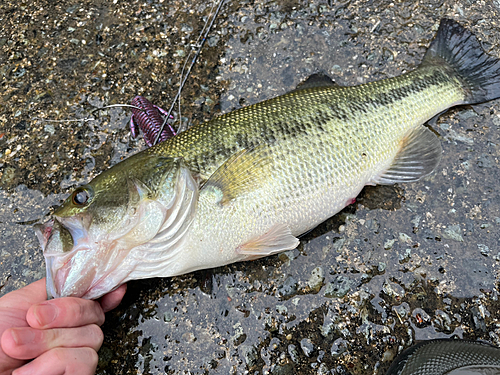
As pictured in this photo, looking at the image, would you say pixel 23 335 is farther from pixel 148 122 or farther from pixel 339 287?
pixel 339 287

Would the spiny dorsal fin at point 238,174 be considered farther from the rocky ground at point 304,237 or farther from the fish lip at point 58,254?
the fish lip at point 58,254

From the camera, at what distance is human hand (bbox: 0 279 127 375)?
1.79 metres

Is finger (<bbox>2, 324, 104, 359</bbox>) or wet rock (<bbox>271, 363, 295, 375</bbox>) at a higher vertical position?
finger (<bbox>2, 324, 104, 359</bbox>)

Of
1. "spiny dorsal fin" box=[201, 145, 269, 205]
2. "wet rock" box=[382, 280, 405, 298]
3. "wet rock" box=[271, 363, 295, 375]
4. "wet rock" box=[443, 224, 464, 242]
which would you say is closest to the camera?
"spiny dorsal fin" box=[201, 145, 269, 205]

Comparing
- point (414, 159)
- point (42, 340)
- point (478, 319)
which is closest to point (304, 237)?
point (414, 159)

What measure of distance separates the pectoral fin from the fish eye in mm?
1006

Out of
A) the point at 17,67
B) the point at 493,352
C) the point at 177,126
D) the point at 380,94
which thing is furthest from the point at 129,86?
the point at 493,352

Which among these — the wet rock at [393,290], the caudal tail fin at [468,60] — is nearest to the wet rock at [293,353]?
the wet rock at [393,290]

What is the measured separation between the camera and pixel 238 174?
2.27 m

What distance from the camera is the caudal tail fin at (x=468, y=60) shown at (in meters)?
3.03

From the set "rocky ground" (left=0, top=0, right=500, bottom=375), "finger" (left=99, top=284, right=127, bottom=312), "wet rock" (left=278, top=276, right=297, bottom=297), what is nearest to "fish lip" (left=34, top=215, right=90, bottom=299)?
"finger" (left=99, top=284, right=127, bottom=312)

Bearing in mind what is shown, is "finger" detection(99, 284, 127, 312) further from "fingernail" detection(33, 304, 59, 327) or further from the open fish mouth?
"fingernail" detection(33, 304, 59, 327)

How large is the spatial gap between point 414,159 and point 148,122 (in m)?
2.19

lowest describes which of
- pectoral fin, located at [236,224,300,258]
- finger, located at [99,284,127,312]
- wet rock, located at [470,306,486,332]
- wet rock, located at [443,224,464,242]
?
wet rock, located at [470,306,486,332]
